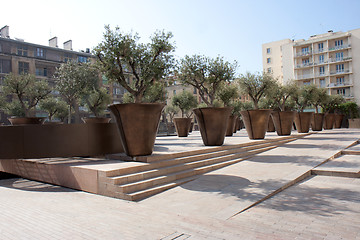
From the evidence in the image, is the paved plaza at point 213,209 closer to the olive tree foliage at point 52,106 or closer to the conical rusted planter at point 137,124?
the conical rusted planter at point 137,124

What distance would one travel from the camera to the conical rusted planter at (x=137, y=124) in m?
6.78

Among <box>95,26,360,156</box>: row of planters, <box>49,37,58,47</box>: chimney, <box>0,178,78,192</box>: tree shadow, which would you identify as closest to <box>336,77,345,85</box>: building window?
<box>95,26,360,156</box>: row of planters

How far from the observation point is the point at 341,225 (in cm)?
356

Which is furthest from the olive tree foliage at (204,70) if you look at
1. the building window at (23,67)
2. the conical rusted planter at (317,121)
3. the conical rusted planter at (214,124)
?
the building window at (23,67)

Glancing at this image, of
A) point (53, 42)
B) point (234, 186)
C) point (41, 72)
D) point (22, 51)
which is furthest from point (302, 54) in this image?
point (234, 186)

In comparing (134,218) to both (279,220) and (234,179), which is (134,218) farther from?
(234,179)

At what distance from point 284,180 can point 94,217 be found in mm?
3735

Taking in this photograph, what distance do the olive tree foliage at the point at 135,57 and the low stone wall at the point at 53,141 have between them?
27.5 feet

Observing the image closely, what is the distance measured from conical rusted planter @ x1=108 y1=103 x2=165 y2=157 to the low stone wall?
1.15 meters

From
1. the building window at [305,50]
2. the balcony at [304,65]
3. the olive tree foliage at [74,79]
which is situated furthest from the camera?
the building window at [305,50]

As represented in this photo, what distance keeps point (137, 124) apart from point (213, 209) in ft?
10.4

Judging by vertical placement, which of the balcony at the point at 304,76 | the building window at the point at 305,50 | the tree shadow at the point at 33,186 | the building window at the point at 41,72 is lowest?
the tree shadow at the point at 33,186

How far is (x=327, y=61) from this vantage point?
5497 cm

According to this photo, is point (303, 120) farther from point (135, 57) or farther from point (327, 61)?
point (327, 61)
